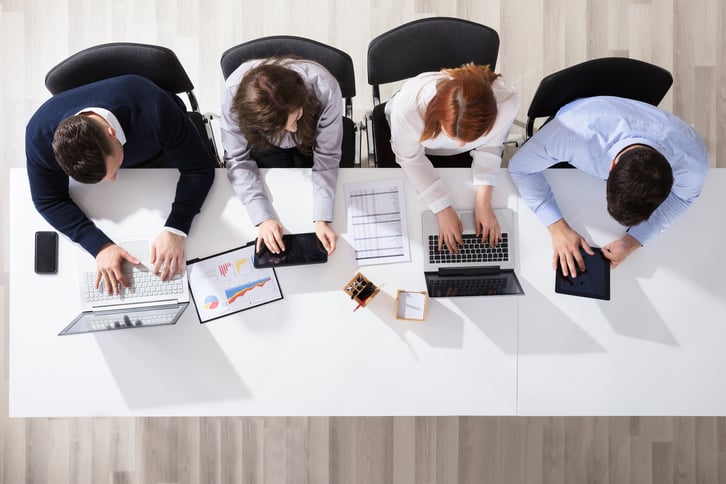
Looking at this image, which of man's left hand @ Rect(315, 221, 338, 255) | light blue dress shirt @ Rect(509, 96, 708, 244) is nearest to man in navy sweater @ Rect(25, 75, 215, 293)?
man's left hand @ Rect(315, 221, 338, 255)

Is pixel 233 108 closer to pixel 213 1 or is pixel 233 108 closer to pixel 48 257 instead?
pixel 48 257

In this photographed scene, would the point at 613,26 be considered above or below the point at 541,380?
above

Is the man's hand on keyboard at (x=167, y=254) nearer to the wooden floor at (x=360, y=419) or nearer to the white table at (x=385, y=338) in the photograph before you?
the white table at (x=385, y=338)

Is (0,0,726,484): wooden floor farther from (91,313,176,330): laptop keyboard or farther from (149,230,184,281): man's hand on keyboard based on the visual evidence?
(149,230,184,281): man's hand on keyboard

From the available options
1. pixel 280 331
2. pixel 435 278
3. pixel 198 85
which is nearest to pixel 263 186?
pixel 280 331

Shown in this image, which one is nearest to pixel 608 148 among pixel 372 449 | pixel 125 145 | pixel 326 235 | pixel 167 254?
pixel 326 235

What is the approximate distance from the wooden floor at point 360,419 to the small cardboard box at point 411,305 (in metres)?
1.05

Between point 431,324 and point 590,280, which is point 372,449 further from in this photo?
point 590,280

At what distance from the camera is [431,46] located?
5.51ft

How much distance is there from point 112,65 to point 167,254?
735 mm

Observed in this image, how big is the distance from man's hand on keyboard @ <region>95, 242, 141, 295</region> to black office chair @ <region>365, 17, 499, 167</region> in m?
Result: 1.15

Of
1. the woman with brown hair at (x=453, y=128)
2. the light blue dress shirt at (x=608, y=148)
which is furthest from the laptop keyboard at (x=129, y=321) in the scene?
the light blue dress shirt at (x=608, y=148)

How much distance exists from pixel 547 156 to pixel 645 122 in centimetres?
29

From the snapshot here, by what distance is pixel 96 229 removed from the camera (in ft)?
5.11
